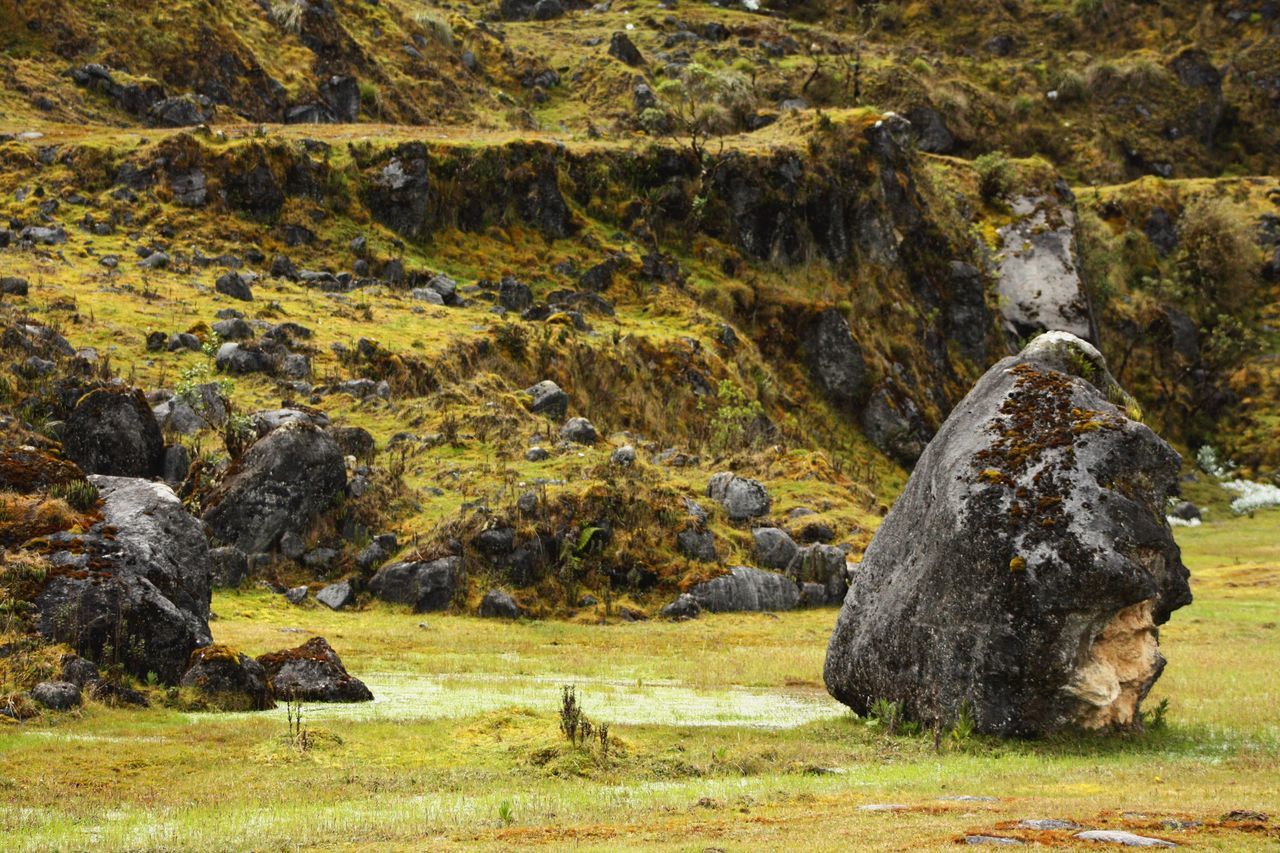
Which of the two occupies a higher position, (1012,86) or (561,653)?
(1012,86)

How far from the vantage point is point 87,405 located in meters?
35.8

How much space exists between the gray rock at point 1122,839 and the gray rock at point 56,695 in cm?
1439

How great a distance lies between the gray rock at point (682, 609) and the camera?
3803cm

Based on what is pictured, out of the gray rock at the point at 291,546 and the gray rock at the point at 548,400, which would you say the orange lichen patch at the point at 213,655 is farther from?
the gray rock at the point at 548,400

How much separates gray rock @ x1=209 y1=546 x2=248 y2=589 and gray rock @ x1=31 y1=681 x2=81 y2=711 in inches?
630

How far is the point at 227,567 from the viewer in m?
35.1

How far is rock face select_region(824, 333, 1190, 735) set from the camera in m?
18.6

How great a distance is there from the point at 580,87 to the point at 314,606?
80.8 metres

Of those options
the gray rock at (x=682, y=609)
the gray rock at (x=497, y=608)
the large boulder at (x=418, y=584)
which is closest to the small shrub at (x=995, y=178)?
the gray rock at (x=682, y=609)

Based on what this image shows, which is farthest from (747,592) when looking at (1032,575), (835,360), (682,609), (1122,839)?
(835,360)

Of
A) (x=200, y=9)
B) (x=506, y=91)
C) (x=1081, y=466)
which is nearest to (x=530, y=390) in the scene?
(x=1081, y=466)

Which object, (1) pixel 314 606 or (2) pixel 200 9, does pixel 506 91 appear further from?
(1) pixel 314 606

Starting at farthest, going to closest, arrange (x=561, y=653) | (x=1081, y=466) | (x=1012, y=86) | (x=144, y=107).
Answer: (x=1012, y=86) → (x=144, y=107) → (x=561, y=653) → (x=1081, y=466)

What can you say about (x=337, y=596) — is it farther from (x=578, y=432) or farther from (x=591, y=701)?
(x=591, y=701)
